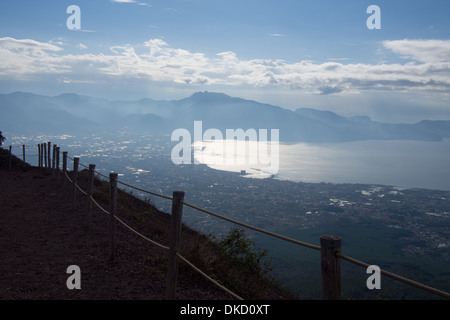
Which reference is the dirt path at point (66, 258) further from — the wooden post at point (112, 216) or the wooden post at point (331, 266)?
the wooden post at point (331, 266)

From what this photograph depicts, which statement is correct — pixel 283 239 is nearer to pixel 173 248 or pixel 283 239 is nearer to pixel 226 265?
pixel 173 248

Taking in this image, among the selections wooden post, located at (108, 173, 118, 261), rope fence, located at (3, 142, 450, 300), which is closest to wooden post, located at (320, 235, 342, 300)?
rope fence, located at (3, 142, 450, 300)

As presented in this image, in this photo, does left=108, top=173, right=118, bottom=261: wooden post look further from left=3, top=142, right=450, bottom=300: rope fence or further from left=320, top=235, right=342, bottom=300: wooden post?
left=320, top=235, right=342, bottom=300: wooden post

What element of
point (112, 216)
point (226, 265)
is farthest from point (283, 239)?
point (112, 216)

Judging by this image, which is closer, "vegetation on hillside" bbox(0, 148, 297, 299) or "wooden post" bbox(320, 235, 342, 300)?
"wooden post" bbox(320, 235, 342, 300)
